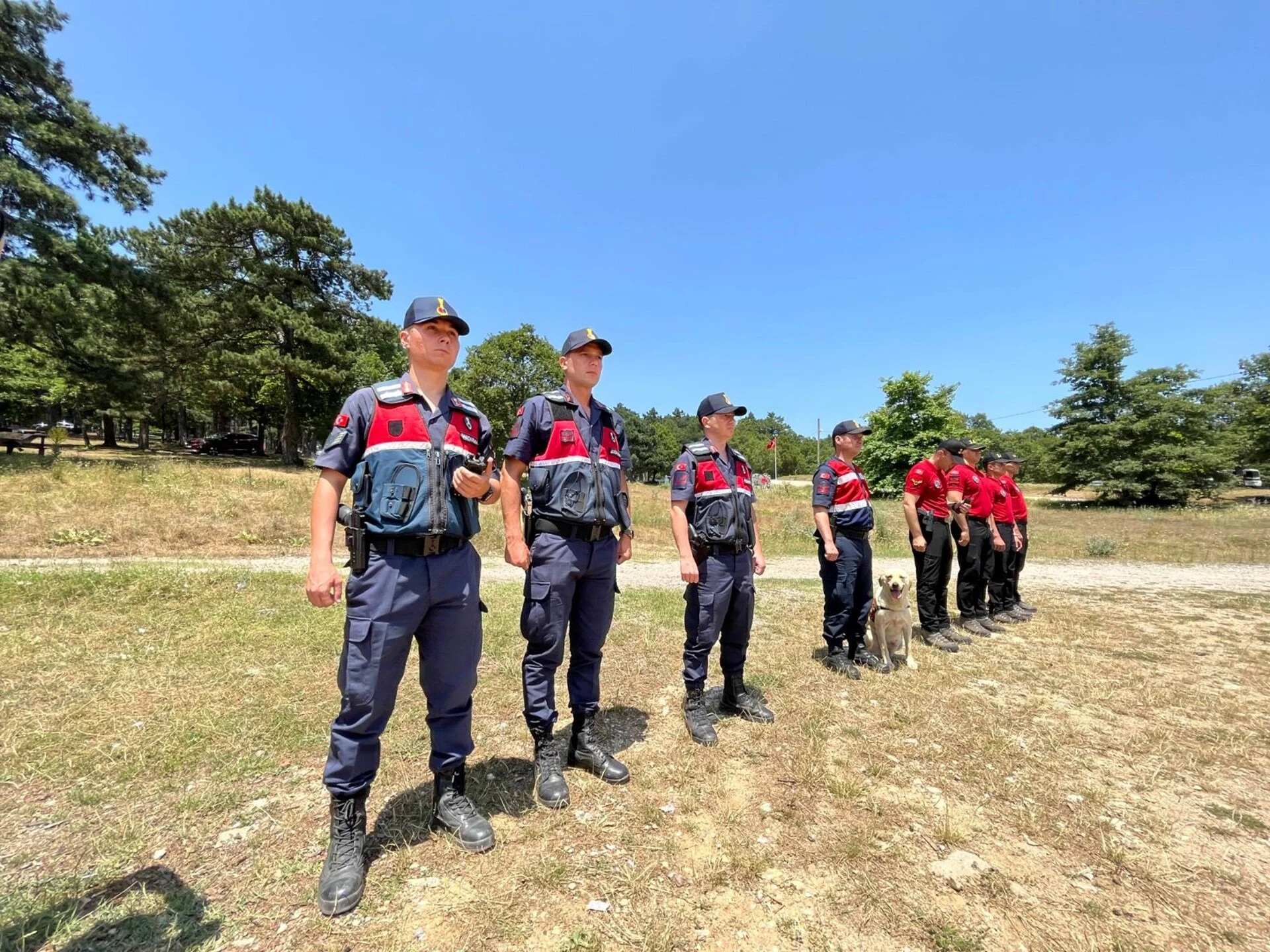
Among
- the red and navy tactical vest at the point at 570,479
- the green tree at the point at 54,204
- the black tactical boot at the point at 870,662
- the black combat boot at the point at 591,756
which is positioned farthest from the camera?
the green tree at the point at 54,204

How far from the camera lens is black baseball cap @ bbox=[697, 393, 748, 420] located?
3887 millimetres

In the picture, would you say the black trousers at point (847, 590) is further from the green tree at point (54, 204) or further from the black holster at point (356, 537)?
the green tree at point (54, 204)

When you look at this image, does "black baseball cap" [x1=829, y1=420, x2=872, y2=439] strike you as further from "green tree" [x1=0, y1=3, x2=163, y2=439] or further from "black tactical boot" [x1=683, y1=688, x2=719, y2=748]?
"green tree" [x1=0, y1=3, x2=163, y2=439]

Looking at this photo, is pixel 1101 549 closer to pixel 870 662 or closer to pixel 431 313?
pixel 870 662

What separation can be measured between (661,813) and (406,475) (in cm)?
217

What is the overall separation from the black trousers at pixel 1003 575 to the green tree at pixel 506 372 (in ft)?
94.6

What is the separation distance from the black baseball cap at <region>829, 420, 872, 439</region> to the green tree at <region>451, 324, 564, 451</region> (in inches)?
1161

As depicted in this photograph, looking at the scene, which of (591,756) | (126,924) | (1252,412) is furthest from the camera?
(1252,412)

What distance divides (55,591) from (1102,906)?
9194 millimetres

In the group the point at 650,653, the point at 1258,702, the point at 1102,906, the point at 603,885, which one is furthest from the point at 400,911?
the point at 1258,702

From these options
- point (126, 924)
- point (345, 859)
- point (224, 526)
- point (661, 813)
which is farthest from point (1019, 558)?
point (224, 526)

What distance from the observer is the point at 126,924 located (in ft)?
6.56

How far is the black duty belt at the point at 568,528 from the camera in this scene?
2.96m

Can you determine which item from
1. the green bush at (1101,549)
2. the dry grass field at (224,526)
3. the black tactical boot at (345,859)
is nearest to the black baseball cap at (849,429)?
the black tactical boot at (345,859)
